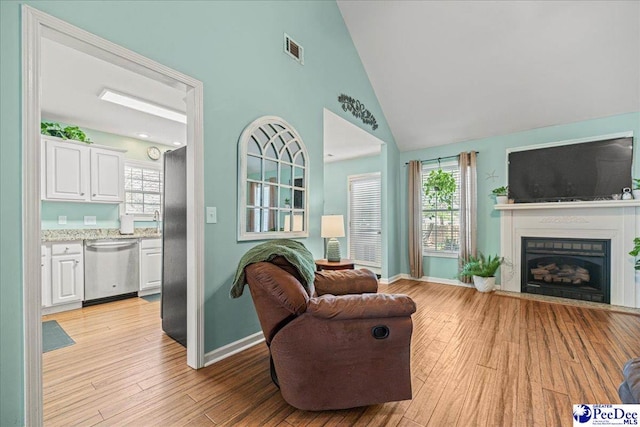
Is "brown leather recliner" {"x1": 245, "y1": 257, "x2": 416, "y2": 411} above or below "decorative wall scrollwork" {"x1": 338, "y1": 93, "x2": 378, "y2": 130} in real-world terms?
below

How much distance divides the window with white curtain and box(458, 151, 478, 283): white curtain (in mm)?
1662

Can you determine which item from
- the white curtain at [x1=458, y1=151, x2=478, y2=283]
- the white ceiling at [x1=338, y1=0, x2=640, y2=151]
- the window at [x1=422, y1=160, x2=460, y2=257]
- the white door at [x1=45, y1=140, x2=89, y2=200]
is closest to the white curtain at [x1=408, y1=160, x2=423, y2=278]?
the window at [x1=422, y1=160, x2=460, y2=257]

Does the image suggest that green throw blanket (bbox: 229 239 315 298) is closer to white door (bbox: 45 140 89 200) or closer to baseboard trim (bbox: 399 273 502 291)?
white door (bbox: 45 140 89 200)

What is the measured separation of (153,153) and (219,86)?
3520mm

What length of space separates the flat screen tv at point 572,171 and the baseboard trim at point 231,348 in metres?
4.38

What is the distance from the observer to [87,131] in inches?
164

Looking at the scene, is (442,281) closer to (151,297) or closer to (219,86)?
(219,86)

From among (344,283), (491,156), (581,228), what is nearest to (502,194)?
(491,156)

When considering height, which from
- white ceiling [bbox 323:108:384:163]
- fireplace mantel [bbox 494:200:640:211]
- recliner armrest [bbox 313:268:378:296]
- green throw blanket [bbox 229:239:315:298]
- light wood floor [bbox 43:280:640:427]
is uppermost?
white ceiling [bbox 323:108:384:163]

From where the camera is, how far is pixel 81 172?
12.3ft

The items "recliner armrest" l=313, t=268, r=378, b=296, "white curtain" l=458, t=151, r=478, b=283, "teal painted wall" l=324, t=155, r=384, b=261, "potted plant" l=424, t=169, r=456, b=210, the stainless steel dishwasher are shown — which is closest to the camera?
"recliner armrest" l=313, t=268, r=378, b=296

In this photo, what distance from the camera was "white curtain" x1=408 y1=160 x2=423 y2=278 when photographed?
511cm

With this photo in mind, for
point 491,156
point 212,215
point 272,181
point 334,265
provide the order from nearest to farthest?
1. point 212,215
2. point 272,181
3. point 334,265
4. point 491,156

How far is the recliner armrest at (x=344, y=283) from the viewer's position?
7.55ft
